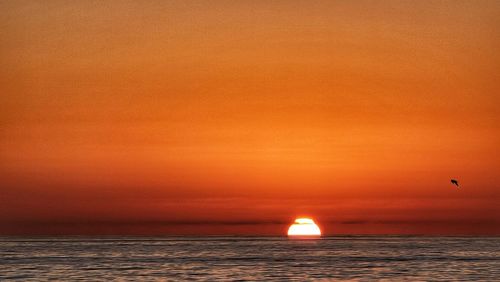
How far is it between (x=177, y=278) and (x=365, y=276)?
19289mm

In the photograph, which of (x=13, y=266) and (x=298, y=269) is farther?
(x=13, y=266)

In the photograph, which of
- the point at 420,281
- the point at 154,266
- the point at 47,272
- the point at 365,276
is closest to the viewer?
the point at 420,281

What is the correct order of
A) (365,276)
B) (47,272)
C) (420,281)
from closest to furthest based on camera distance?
(420,281) → (365,276) → (47,272)

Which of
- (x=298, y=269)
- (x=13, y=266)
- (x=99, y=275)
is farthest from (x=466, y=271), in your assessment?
(x=13, y=266)

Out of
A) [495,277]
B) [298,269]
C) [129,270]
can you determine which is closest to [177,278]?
[129,270]

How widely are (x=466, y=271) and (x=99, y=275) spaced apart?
4091 cm

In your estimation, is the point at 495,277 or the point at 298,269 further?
the point at 298,269

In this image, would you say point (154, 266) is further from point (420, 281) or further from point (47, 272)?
point (420, 281)

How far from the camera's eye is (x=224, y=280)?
91.2m

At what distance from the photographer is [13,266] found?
382 feet

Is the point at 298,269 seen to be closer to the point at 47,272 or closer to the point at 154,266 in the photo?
the point at 154,266

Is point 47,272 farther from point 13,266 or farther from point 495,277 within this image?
point 495,277

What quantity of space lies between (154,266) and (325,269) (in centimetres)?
2184

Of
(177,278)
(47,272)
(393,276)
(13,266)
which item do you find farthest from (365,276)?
(13,266)
